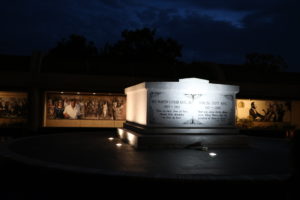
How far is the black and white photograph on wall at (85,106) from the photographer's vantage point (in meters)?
24.2

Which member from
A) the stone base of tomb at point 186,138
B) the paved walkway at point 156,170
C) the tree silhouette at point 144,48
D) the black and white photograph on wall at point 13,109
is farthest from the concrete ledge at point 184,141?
the tree silhouette at point 144,48

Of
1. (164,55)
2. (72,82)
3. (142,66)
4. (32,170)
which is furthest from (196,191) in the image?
(164,55)

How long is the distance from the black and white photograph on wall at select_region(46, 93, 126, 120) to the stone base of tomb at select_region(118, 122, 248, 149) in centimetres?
1170

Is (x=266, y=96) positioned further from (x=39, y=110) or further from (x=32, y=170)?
(x=32, y=170)

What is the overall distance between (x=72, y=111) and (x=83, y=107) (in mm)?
853

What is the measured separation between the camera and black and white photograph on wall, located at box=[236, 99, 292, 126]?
26.7m

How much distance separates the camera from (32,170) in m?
7.45

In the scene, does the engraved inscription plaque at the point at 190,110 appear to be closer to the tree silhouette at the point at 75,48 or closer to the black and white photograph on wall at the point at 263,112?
the black and white photograph on wall at the point at 263,112

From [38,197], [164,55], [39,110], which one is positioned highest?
[164,55]

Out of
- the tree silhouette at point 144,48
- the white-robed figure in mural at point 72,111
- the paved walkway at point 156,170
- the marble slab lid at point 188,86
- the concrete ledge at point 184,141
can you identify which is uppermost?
the tree silhouette at point 144,48

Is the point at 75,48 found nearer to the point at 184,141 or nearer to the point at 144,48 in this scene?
the point at 144,48

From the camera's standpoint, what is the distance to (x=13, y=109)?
23.7 meters

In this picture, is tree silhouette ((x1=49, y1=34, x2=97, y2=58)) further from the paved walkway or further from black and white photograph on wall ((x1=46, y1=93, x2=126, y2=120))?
the paved walkway

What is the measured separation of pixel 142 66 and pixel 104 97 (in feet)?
Answer: 15.7
